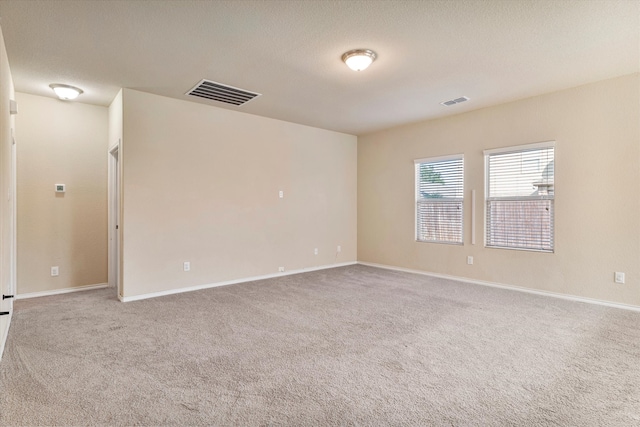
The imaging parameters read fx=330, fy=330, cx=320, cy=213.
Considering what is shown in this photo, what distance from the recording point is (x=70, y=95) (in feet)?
13.6

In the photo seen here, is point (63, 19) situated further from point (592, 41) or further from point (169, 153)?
point (592, 41)

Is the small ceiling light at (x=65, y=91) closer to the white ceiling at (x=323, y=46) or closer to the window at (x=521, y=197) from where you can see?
the white ceiling at (x=323, y=46)

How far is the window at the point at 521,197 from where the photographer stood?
4.43 metres

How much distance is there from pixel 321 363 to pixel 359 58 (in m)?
2.73

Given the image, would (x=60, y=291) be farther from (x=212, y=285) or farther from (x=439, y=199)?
(x=439, y=199)

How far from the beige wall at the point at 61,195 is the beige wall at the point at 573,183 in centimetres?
519

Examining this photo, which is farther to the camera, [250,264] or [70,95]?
[250,264]

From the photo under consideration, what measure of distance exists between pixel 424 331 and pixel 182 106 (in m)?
4.21

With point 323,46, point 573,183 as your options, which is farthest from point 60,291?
point 573,183

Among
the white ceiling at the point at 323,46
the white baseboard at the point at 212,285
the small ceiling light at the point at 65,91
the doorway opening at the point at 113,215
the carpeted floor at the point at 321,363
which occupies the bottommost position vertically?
the carpeted floor at the point at 321,363

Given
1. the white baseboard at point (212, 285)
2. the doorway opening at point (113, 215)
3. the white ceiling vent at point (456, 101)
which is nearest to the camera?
the white baseboard at point (212, 285)

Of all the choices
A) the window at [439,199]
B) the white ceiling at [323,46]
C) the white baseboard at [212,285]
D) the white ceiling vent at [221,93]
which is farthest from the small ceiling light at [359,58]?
the white baseboard at [212,285]

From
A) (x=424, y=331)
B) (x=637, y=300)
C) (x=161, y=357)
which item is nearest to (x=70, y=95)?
(x=161, y=357)

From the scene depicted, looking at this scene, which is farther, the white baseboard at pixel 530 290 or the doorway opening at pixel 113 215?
the doorway opening at pixel 113 215
